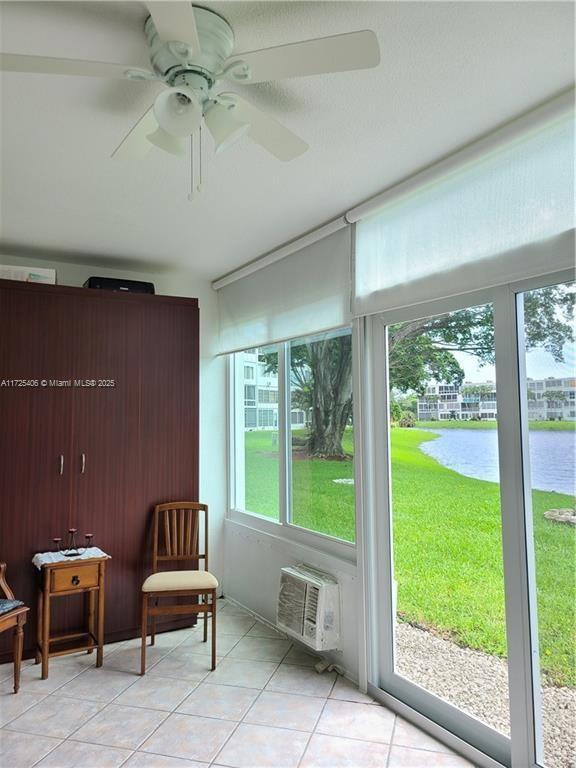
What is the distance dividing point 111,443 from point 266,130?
2.52 m

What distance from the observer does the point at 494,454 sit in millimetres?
2324

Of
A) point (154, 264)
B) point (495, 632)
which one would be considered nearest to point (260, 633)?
point (495, 632)

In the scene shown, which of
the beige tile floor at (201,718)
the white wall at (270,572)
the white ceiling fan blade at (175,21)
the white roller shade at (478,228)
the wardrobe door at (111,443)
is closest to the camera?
the white ceiling fan blade at (175,21)

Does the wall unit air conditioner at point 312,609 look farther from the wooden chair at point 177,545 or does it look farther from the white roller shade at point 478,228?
the white roller shade at point 478,228

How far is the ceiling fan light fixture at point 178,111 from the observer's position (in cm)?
155

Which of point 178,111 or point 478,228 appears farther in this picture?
point 478,228

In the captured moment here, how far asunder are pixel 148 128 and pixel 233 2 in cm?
48

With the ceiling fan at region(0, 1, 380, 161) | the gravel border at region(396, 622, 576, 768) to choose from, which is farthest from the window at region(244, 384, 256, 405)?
the ceiling fan at region(0, 1, 380, 161)

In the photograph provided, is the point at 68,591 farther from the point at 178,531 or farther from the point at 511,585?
the point at 511,585

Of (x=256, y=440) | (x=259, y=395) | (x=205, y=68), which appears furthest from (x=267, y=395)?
(x=205, y=68)

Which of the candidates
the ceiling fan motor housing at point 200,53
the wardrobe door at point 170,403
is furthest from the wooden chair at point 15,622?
the ceiling fan motor housing at point 200,53

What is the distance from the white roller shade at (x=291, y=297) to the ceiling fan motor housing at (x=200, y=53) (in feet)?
5.15

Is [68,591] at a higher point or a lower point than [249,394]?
lower

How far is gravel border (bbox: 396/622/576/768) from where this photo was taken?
2006 millimetres
